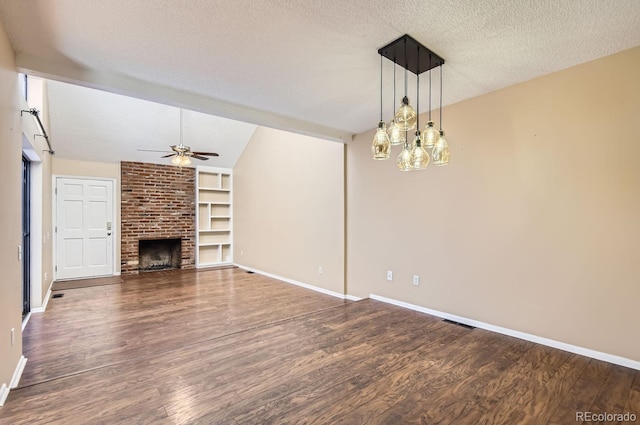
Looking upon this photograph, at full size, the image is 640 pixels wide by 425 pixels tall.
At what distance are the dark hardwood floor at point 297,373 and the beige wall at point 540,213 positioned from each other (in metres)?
0.36

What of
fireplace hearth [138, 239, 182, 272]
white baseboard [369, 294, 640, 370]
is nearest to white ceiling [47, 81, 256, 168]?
fireplace hearth [138, 239, 182, 272]

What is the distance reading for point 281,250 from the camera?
21.0ft

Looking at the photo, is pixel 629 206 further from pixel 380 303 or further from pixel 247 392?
pixel 247 392

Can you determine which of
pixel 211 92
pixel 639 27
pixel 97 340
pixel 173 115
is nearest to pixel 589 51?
pixel 639 27

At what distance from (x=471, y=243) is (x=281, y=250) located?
3860mm

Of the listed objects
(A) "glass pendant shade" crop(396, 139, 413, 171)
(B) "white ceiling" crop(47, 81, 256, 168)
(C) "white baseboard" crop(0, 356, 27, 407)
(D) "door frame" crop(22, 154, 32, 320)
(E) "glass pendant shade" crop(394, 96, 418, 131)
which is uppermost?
(B) "white ceiling" crop(47, 81, 256, 168)

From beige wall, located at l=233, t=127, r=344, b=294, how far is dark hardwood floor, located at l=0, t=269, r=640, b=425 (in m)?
1.51

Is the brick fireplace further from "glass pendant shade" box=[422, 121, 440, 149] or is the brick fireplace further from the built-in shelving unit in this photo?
"glass pendant shade" box=[422, 121, 440, 149]

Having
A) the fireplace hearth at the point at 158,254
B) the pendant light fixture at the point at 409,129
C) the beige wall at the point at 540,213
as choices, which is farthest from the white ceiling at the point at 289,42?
the fireplace hearth at the point at 158,254

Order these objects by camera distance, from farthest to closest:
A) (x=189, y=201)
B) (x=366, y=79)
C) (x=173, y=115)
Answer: (x=189, y=201), (x=173, y=115), (x=366, y=79)

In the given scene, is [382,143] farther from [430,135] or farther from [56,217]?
[56,217]

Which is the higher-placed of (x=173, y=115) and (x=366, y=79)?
(x=173, y=115)

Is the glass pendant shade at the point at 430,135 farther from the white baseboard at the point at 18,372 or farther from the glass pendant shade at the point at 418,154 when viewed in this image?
the white baseboard at the point at 18,372

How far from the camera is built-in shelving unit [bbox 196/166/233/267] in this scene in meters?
7.91
